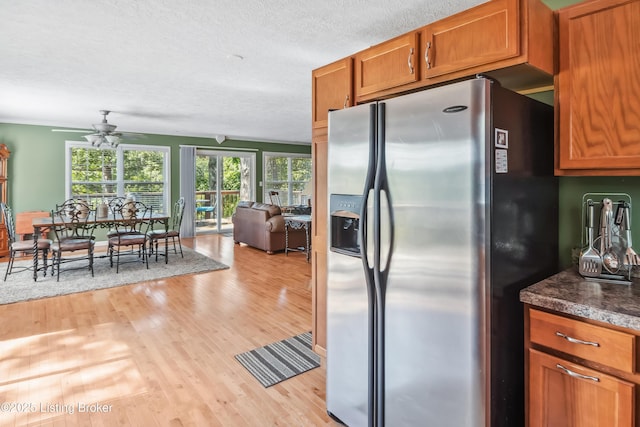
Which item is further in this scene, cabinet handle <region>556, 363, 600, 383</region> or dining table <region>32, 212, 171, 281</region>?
dining table <region>32, 212, 171, 281</region>

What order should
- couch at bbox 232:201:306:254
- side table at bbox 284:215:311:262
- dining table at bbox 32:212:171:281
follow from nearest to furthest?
dining table at bbox 32:212:171:281 → side table at bbox 284:215:311:262 → couch at bbox 232:201:306:254

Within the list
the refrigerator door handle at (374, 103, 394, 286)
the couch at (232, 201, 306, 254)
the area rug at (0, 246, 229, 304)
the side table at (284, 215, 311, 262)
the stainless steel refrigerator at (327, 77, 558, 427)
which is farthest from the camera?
the couch at (232, 201, 306, 254)

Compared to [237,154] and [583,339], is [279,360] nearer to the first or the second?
[583,339]

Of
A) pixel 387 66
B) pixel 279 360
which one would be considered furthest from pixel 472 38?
pixel 279 360

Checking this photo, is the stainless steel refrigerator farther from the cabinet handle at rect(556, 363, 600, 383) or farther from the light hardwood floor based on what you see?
the light hardwood floor

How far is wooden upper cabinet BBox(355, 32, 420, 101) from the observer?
1.84 meters

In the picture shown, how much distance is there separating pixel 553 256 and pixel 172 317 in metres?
3.18

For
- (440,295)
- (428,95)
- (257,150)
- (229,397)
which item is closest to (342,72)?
(428,95)

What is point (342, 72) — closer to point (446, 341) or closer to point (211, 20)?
point (211, 20)

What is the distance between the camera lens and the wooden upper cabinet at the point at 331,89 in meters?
2.23

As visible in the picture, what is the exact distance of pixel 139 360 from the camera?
264 cm

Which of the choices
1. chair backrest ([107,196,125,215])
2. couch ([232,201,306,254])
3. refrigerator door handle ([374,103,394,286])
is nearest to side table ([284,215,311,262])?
couch ([232,201,306,254])

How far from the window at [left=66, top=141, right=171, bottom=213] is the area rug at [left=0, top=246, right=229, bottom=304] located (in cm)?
201

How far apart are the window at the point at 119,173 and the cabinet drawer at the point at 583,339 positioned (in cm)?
814
